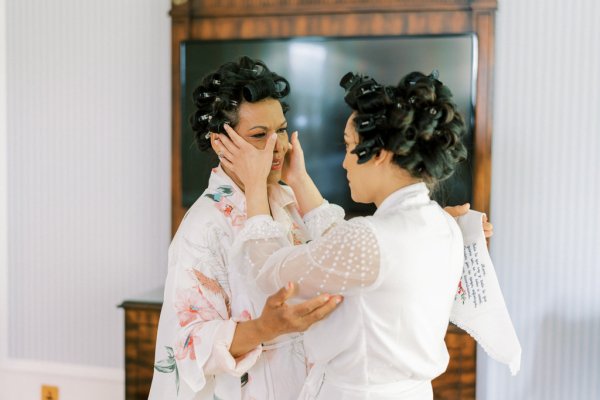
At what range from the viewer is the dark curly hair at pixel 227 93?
59.1 inches

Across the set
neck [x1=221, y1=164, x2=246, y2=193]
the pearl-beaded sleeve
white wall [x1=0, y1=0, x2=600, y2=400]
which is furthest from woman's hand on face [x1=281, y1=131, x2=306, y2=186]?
white wall [x1=0, y1=0, x2=600, y2=400]

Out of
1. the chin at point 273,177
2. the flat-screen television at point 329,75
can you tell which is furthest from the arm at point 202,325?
the flat-screen television at point 329,75

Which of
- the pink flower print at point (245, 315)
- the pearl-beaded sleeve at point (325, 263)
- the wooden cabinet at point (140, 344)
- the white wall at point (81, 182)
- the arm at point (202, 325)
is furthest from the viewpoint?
the white wall at point (81, 182)

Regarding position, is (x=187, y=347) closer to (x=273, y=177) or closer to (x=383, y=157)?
(x=273, y=177)

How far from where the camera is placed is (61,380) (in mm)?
3205

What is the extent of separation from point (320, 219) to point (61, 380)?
215cm

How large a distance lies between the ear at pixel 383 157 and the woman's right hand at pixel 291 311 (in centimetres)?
27

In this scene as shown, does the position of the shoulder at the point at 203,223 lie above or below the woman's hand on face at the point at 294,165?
below

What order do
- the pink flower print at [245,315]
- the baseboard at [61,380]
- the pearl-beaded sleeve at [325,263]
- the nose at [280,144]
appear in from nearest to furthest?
1. the pearl-beaded sleeve at [325,263]
2. the pink flower print at [245,315]
3. the nose at [280,144]
4. the baseboard at [61,380]

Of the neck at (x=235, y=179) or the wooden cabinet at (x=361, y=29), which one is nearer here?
the neck at (x=235, y=179)

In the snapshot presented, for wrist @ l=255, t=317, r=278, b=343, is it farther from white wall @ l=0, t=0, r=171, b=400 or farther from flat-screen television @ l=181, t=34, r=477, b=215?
white wall @ l=0, t=0, r=171, b=400

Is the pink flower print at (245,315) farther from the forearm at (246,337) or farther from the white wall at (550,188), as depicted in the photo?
the white wall at (550,188)

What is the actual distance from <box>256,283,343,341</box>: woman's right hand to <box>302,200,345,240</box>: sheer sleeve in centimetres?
37

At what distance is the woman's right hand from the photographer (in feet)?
3.88
